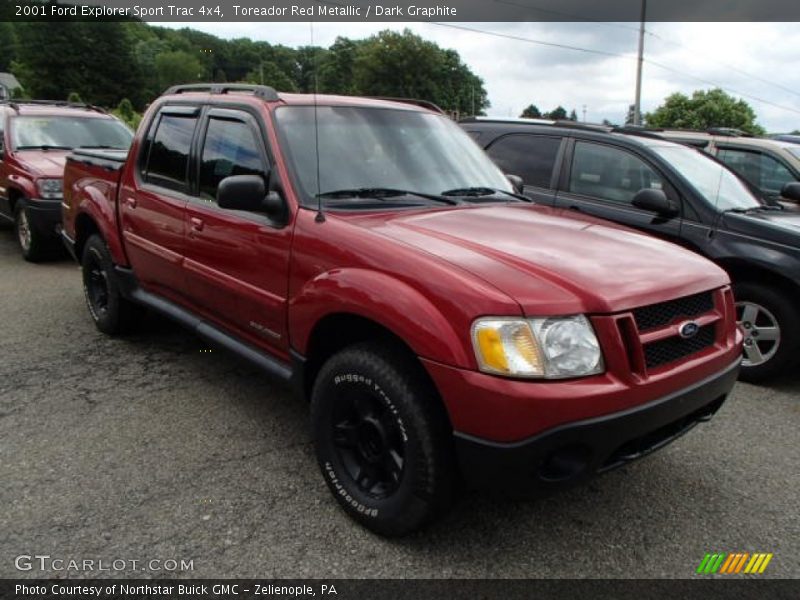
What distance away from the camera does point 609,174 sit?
207 inches

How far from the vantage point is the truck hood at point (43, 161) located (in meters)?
7.25

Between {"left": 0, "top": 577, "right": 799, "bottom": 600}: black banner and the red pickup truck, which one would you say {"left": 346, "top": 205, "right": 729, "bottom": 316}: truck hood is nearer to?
the red pickup truck

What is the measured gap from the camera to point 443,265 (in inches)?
90.9

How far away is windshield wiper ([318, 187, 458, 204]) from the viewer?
3.01m

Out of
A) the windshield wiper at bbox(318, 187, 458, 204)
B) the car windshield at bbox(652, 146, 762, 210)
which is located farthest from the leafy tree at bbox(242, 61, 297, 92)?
the car windshield at bbox(652, 146, 762, 210)

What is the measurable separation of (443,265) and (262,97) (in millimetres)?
1690

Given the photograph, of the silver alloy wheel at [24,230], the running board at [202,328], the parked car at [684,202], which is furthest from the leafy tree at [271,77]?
the silver alloy wheel at [24,230]

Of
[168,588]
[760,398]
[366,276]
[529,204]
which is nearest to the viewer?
[168,588]

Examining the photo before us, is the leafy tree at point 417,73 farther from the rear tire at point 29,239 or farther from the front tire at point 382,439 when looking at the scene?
the front tire at point 382,439

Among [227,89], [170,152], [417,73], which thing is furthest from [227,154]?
[417,73]

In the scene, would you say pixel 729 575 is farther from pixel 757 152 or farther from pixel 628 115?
pixel 628 115

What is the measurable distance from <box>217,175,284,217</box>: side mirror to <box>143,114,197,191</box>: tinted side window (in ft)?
3.52

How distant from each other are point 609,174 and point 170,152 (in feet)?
11.5

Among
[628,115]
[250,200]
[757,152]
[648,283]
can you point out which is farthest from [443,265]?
[628,115]
